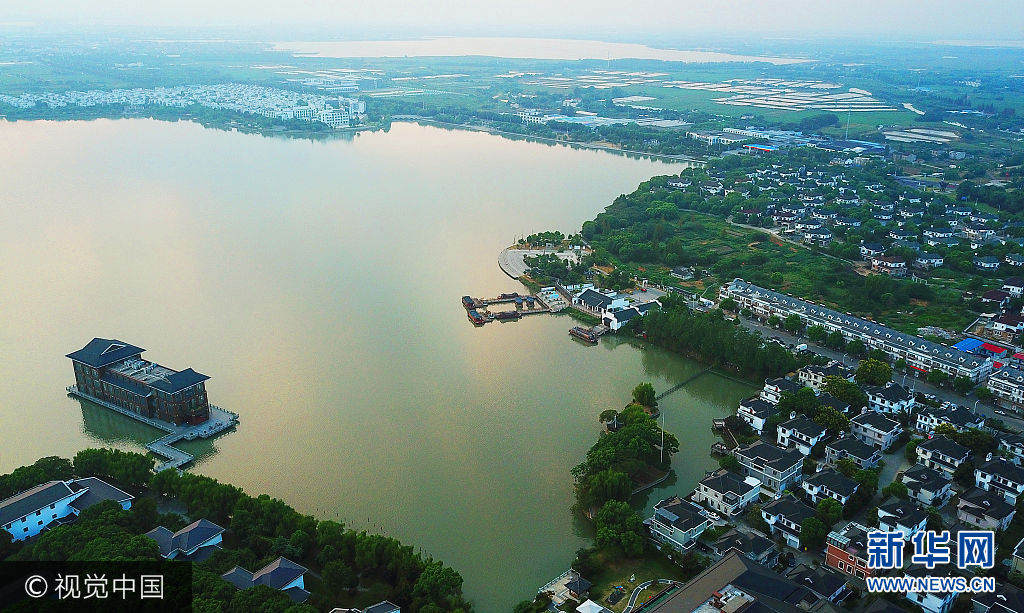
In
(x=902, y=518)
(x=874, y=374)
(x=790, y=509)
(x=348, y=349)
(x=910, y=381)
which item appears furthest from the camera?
(x=348, y=349)

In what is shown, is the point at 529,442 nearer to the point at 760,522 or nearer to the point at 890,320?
the point at 760,522

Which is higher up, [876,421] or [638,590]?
[876,421]

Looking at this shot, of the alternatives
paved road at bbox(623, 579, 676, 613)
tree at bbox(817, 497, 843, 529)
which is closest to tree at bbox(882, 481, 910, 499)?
tree at bbox(817, 497, 843, 529)

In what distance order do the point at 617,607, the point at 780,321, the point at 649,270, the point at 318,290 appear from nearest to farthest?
the point at 617,607 < the point at 780,321 < the point at 318,290 < the point at 649,270

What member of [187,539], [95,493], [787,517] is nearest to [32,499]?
[95,493]

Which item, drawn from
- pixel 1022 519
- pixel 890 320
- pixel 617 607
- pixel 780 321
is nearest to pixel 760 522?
pixel 617 607

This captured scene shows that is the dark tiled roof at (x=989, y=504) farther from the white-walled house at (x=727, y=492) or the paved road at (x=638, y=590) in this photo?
the paved road at (x=638, y=590)

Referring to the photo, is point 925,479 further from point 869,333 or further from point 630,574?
point 869,333

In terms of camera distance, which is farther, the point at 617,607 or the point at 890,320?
the point at 890,320

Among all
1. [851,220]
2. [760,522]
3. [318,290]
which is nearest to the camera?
[760,522]
